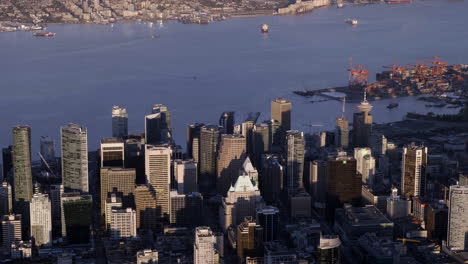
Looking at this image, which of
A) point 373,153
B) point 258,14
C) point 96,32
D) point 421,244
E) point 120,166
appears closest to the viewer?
point 421,244

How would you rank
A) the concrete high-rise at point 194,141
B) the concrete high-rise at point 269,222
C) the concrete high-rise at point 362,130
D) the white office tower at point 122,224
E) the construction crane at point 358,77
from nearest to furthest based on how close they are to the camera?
1. the concrete high-rise at point 269,222
2. the white office tower at point 122,224
3. the concrete high-rise at point 194,141
4. the concrete high-rise at point 362,130
5. the construction crane at point 358,77

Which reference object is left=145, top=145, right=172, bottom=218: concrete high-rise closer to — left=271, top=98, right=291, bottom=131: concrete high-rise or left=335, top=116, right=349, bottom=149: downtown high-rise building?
left=271, top=98, right=291, bottom=131: concrete high-rise

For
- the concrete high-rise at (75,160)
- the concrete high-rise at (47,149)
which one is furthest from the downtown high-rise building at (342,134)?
the concrete high-rise at (47,149)

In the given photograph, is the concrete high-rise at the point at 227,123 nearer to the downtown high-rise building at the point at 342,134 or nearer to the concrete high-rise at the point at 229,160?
the concrete high-rise at the point at 229,160

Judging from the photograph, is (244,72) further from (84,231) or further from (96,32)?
(84,231)

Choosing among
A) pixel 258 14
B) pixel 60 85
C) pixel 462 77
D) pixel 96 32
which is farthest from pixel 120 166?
pixel 258 14

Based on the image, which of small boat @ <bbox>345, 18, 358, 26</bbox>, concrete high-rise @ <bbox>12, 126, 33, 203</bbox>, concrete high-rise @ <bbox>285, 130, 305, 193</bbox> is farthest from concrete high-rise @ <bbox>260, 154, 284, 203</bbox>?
small boat @ <bbox>345, 18, 358, 26</bbox>

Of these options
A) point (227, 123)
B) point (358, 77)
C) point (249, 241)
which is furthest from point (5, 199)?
point (358, 77)
